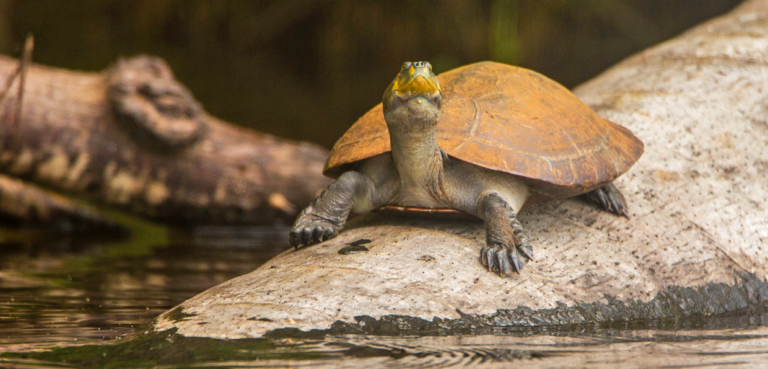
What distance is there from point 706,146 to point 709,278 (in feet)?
3.29

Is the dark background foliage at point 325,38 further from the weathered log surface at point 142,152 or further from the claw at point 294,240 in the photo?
the claw at point 294,240

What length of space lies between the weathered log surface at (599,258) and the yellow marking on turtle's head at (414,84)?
0.60 m

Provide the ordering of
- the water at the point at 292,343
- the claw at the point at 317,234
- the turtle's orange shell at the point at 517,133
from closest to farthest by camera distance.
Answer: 1. the water at the point at 292,343
2. the turtle's orange shell at the point at 517,133
3. the claw at the point at 317,234

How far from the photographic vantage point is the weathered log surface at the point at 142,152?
5.54 m

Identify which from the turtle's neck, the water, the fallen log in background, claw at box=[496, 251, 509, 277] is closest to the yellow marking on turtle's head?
the turtle's neck

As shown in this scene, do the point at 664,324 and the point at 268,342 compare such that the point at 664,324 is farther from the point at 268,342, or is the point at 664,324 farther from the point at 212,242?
the point at 212,242

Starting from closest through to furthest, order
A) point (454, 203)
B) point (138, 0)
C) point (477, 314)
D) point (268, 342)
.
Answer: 1. point (268, 342)
2. point (477, 314)
3. point (454, 203)
4. point (138, 0)

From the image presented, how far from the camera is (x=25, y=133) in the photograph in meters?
5.47

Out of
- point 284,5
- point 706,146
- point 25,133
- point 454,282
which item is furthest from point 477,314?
point 284,5

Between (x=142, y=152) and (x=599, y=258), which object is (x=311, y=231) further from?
(x=142, y=152)

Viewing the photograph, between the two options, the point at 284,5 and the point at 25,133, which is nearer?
the point at 25,133

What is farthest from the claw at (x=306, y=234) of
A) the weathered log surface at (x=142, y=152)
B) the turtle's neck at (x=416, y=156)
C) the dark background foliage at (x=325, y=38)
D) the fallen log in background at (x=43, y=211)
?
the dark background foliage at (x=325, y=38)

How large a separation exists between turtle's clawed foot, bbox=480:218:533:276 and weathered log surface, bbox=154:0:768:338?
4 centimetres

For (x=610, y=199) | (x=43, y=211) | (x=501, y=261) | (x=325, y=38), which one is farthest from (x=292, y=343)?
(x=325, y=38)
